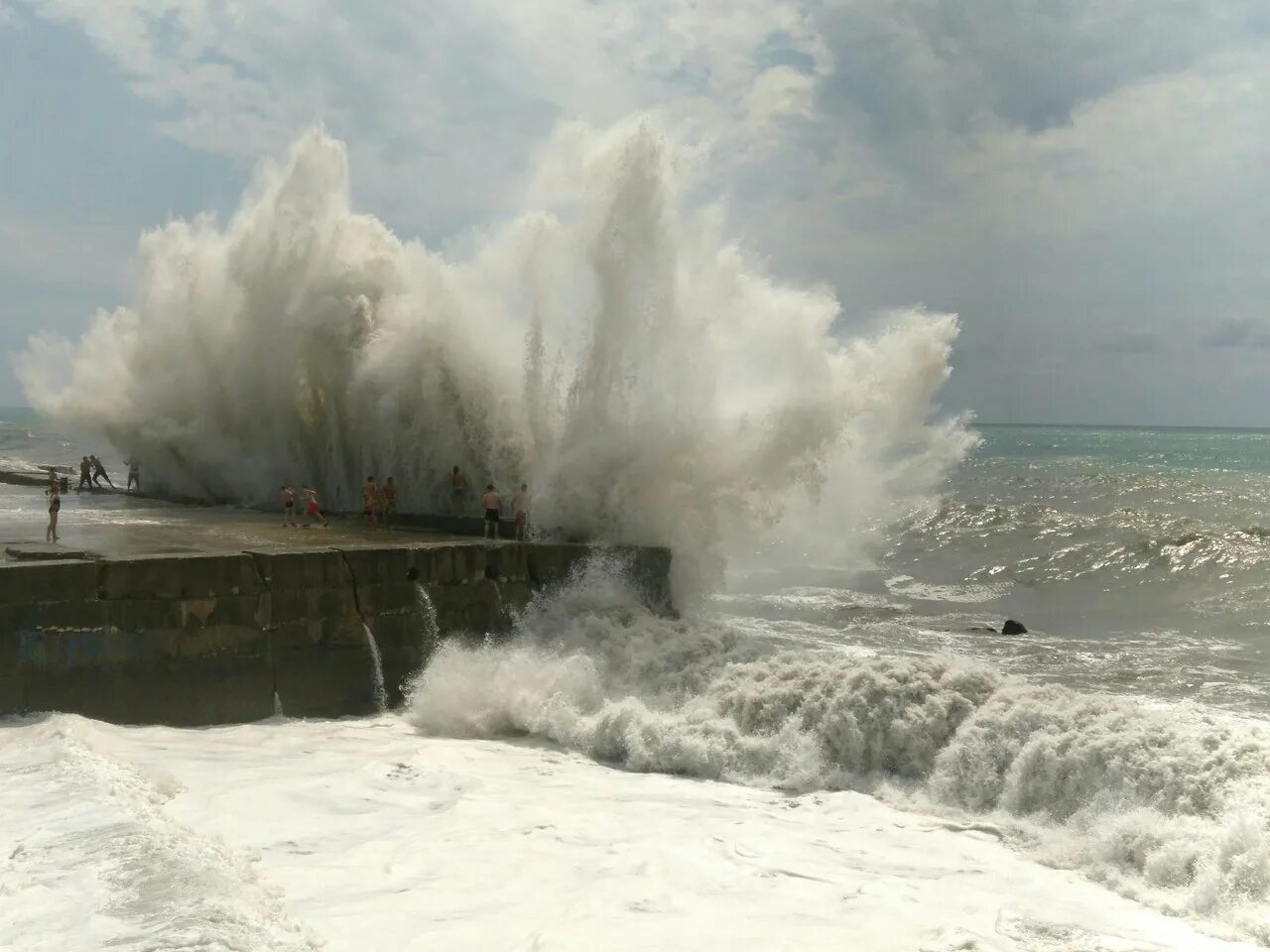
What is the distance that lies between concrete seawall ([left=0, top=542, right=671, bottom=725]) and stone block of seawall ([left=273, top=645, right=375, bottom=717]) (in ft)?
0.04

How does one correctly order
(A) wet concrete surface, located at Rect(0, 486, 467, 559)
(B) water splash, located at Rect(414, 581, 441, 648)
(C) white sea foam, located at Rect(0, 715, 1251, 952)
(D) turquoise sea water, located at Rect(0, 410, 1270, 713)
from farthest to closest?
(D) turquoise sea water, located at Rect(0, 410, 1270, 713) → (A) wet concrete surface, located at Rect(0, 486, 467, 559) → (B) water splash, located at Rect(414, 581, 441, 648) → (C) white sea foam, located at Rect(0, 715, 1251, 952)

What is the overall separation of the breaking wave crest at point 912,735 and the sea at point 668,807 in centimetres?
2

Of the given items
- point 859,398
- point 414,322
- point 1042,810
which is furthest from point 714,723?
point 414,322

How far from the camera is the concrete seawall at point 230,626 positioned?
9.23 m

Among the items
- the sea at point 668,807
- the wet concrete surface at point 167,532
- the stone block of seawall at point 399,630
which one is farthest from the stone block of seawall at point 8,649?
the stone block of seawall at point 399,630

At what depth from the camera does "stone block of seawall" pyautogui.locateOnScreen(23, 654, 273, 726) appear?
30.2 feet

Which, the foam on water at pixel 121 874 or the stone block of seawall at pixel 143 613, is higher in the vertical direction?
the stone block of seawall at pixel 143 613

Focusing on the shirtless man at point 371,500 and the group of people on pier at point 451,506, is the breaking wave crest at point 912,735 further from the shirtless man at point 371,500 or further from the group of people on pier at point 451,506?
the shirtless man at point 371,500

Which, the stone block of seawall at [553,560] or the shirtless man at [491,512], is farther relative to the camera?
the shirtless man at [491,512]

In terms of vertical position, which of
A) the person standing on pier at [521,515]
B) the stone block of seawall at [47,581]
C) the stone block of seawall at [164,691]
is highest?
the person standing on pier at [521,515]

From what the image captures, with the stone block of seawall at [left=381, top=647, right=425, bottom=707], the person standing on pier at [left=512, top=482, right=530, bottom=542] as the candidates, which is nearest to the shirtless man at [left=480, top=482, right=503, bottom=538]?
the person standing on pier at [left=512, top=482, right=530, bottom=542]

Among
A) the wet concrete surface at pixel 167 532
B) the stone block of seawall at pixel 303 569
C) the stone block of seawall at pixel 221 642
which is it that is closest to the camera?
the stone block of seawall at pixel 221 642

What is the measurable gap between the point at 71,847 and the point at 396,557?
5.71m

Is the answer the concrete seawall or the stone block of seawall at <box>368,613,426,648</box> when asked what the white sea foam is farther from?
the stone block of seawall at <box>368,613,426,648</box>
